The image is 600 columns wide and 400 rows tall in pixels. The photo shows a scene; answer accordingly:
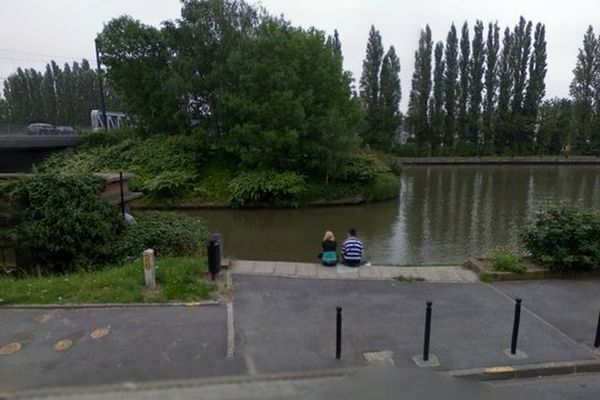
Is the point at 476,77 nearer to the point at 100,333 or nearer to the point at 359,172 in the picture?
the point at 359,172

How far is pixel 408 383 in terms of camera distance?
4.46 metres

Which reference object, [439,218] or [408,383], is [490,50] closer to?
[439,218]

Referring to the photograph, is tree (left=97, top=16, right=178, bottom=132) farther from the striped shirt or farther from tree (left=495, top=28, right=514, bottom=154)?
tree (left=495, top=28, right=514, bottom=154)

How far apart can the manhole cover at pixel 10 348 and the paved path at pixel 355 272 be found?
160 inches

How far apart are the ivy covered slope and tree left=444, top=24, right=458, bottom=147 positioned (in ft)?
130

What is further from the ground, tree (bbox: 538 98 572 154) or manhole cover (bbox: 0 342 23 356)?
tree (bbox: 538 98 572 154)

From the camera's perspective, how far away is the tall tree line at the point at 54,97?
91062 millimetres

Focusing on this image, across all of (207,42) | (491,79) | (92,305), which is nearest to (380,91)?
(491,79)

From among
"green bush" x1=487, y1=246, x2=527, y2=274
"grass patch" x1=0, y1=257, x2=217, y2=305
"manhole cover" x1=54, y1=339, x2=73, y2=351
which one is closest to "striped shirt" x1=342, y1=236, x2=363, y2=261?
"green bush" x1=487, y1=246, x2=527, y2=274

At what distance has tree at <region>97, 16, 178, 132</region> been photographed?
108 ft

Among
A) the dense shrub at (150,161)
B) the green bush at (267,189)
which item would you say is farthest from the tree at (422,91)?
the green bush at (267,189)

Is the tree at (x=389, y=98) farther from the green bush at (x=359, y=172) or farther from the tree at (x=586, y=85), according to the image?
the green bush at (x=359, y=172)

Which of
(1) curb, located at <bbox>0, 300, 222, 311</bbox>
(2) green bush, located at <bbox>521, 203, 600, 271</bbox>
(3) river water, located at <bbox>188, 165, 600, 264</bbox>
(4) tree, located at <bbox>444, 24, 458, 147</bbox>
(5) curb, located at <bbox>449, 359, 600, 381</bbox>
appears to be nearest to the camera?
(5) curb, located at <bbox>449, 359, 600, 381</bbox>

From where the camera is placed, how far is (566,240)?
8883mm
